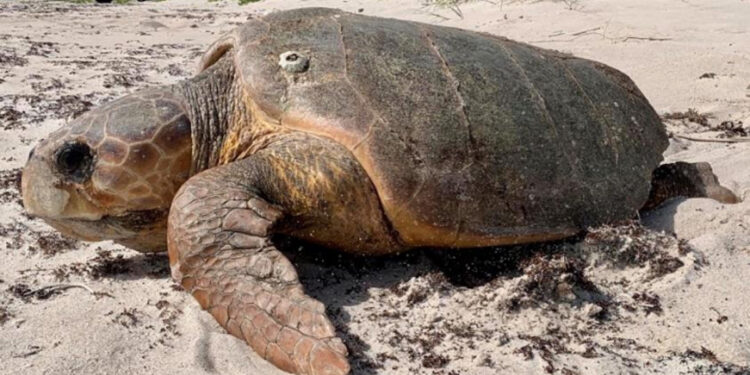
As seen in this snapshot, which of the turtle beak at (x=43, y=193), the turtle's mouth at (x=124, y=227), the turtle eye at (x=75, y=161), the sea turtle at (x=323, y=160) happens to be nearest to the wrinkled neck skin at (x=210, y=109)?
the sea turtle at (x=323, y=160)

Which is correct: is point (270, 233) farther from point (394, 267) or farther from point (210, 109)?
point (210, 109)

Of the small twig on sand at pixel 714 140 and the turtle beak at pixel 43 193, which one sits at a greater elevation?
the turtle beak at pixel 43 193

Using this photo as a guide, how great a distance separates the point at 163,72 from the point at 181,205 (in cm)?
439

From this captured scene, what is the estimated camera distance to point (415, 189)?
2486mm

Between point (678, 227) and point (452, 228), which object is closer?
point (452, 228)

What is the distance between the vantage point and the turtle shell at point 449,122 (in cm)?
252

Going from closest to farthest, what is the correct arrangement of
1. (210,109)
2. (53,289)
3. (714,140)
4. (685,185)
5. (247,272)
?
1. (247,272)
2. (53,289)
3. (210,109)
4. (685,185)
5. (714,140)

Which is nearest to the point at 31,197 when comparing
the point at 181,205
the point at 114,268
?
the point at 114,268

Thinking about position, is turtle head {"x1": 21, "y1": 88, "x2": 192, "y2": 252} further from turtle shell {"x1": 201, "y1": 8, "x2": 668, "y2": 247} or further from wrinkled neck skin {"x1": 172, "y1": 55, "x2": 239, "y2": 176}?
turtle shell {"x1": 201, "y1": 8, "x2": 668, "y2": 247}

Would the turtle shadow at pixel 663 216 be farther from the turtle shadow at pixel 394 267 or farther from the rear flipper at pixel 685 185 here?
the turtle shadow at pixel 394 267

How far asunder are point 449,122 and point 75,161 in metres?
1.43

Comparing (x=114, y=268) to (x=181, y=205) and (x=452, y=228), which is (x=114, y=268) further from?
(x=452, y=228)

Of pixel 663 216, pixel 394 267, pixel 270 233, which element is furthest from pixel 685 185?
pixel 270 233

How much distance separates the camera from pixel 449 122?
2.64m
